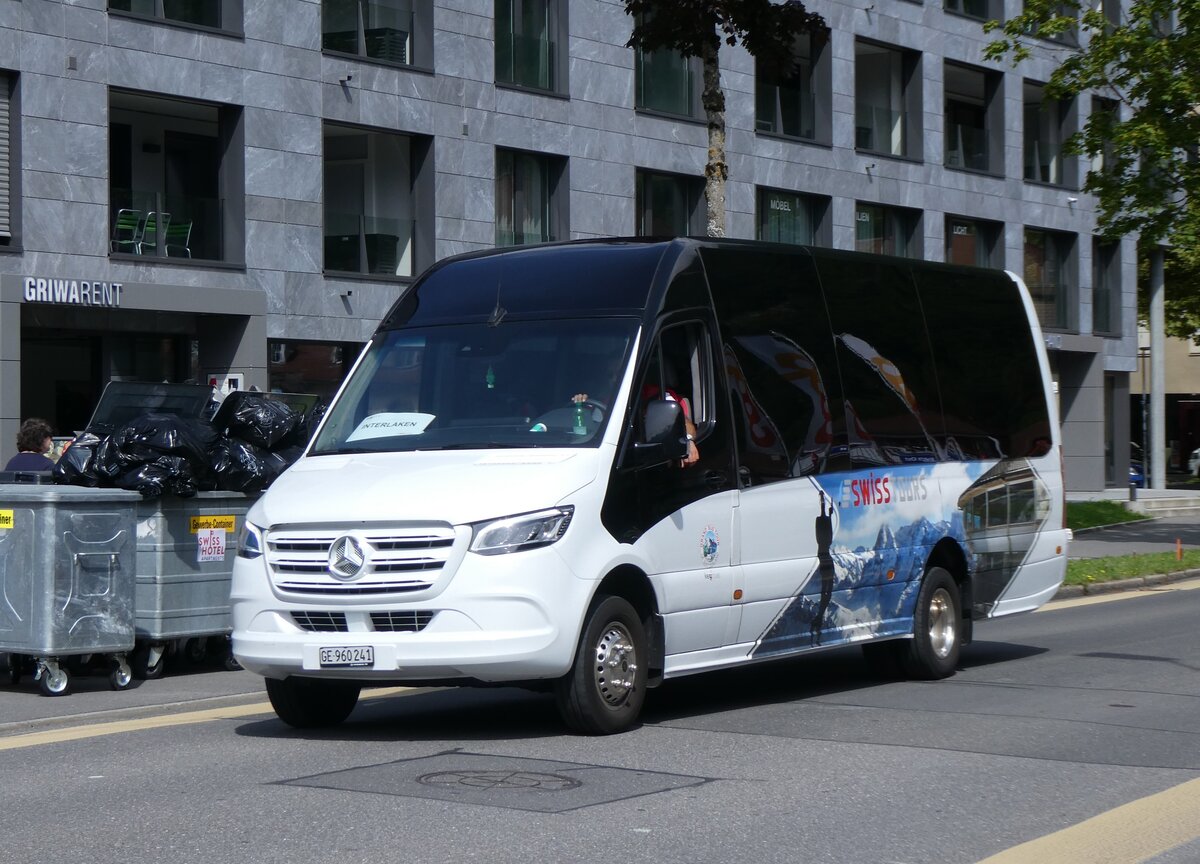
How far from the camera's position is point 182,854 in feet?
21.2

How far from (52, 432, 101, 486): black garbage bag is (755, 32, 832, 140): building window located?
965 inches

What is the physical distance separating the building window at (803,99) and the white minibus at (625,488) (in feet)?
77.2

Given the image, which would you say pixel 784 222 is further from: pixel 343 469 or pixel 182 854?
pixel 182 854

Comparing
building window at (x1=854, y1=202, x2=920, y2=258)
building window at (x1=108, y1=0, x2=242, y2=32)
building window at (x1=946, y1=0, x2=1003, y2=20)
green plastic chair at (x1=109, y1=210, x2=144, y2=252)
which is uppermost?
building window at (x1=946, y1=0, x2=1003, y2=20)

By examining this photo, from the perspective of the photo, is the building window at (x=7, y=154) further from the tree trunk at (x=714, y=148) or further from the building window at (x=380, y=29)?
the tree trunk at (x=714, y=148)

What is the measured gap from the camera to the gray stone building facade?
23.5 meters

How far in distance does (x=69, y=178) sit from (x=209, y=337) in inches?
145

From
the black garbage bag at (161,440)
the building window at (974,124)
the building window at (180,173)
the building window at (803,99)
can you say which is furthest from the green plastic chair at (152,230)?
the building window at (974,124)

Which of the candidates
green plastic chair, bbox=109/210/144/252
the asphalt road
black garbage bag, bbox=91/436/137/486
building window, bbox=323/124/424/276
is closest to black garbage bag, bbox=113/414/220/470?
black garbage bag, bbox=91/436/137/486

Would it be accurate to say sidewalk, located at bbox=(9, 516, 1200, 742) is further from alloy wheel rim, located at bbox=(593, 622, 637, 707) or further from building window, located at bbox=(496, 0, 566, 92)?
building window, located at bbox=(496, 0, 566, 92)

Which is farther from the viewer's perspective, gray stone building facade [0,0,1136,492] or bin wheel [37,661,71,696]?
gray stone building facade [0,0,1136,492]

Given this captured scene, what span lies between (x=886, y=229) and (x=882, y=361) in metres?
27.9

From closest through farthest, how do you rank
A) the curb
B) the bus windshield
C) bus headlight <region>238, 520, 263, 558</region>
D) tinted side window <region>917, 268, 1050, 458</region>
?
bus headlight <region>238, 520, 263, 558</region>
the bus windshield
tinted side window <region>917, 268, 1050, 458</region>
the curb

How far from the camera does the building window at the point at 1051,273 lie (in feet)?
146
